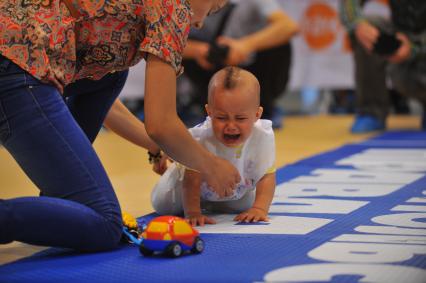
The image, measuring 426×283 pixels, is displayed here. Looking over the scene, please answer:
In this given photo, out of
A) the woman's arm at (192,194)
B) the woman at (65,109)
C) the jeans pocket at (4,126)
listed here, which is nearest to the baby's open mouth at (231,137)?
the woman's arm at (192,194)

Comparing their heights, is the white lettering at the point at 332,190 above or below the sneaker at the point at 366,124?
above

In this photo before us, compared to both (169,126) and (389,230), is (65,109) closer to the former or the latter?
(169,126)

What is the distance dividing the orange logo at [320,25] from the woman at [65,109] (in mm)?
3904

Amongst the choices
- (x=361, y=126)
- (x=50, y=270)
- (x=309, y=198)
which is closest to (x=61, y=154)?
Result: (x=50, y=270)

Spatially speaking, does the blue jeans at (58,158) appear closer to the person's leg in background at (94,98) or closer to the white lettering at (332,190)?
the person's leg in background at (94,98)

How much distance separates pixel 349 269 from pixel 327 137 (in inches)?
113

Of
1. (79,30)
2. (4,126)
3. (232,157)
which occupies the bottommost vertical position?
(232,157)

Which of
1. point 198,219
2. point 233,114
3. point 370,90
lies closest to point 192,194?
point 198,219

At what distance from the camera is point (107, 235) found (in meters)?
→ 1.61

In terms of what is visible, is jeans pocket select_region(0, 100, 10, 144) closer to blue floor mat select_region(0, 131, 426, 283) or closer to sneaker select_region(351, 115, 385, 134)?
blue floor mat select_region(0, 131, 426, 283)

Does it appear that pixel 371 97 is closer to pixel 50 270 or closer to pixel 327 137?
pixel 327 137

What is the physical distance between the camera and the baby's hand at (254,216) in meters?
1.91

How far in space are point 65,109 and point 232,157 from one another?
1.57ft

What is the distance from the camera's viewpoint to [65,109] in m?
1.67
